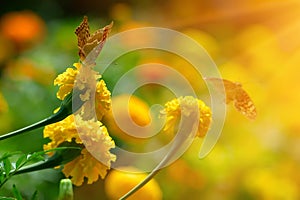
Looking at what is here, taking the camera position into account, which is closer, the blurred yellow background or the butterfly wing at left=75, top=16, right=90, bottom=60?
the butterfly wing at left=75, top=16, right=90, bottom=60

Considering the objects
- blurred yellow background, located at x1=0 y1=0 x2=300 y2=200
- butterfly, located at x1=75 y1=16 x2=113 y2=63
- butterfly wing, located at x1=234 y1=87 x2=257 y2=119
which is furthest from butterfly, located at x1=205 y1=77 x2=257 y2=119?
blurred yellow background, located at x1=0 y1=0 x2=300 y2=200

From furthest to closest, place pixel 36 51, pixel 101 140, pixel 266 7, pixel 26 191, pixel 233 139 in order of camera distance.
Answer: pixel 266 7 < pixel 36 51 < pixel 233 139 < pixel 26 191 < pixel 101 140

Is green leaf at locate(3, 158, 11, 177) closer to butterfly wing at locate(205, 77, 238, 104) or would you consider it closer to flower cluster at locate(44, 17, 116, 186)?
flower cluster at locate(44, 17, 116, 186)

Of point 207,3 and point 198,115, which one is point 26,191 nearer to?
point 198,115

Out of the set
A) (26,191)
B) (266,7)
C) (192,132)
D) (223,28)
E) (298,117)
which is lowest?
(26,191)

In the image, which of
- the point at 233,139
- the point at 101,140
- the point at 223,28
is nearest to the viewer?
the point at 101,140

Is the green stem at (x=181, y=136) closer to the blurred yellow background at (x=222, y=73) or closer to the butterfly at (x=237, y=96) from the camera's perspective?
the butterfly at (x=237, y=96)

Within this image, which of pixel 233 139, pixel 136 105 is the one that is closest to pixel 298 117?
pixel 233 139

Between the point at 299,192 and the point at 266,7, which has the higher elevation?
the point at 266,7
